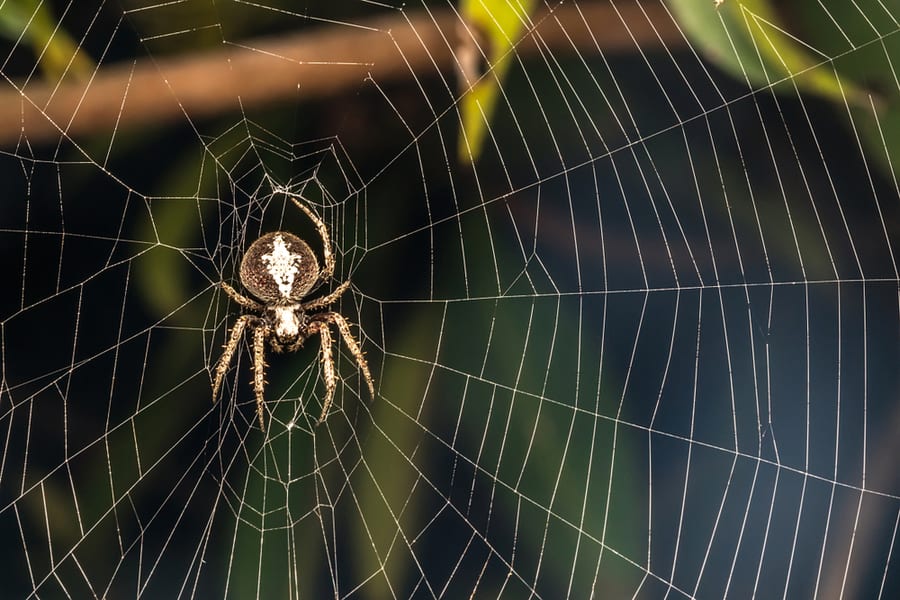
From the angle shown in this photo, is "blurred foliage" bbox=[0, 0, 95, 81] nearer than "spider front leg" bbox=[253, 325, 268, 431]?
Yes

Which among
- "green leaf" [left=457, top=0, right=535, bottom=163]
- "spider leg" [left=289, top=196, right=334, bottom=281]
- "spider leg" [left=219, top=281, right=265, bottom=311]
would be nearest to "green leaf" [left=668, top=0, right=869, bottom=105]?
"green leaf" [left=457, top=0, right=535, bottom=163]

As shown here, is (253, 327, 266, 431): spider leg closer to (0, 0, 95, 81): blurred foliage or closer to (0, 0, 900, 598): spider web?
(0, 0, 900, 598): spider web

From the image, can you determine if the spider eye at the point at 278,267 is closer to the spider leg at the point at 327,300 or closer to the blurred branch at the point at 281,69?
the spider leg at the point at 327,300

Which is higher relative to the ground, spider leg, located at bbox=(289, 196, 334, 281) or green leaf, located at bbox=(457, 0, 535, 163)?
green leaf, located at bbox=(457, 0, 535, 163)

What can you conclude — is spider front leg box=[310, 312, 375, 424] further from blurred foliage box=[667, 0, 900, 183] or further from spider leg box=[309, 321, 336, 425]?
blurred foliage box=[667, 0, 900, 183]

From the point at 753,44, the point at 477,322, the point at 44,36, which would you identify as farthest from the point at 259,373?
the point at 753,44

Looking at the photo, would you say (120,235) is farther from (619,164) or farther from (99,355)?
(619,164)

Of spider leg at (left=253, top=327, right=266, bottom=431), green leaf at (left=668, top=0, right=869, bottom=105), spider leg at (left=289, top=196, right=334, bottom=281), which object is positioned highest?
green leaf at (left=668, top=0, right=869, bottom=105)

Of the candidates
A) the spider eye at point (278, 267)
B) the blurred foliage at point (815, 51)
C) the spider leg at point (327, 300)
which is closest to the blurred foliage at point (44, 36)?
the spider eye at point (278, 267)

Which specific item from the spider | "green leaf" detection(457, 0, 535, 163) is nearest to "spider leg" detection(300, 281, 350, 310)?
the spider

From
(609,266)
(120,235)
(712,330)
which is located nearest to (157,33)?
(120,235)
